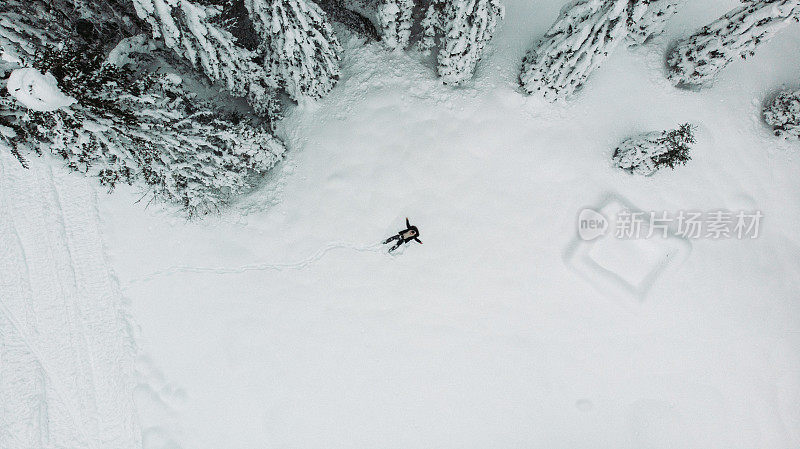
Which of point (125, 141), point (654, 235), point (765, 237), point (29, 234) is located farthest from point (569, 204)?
point (29, 234)

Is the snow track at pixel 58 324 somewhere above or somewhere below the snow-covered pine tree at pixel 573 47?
below

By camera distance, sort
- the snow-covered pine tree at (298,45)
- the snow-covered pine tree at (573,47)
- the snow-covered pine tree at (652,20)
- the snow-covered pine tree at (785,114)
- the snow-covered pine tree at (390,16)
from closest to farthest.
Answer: the snow-covered pine tree at (573,47)
the snow-covered pine tree at (298,45)
the snow-covered pine tree at (390,16)
the snow-covered pine tree at (652,20)
the snow-covered pine tree at (785,114)

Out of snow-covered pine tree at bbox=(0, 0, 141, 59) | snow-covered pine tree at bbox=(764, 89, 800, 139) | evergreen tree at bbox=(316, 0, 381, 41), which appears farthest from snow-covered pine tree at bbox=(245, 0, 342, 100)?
snow-covered pine tree at bbox=(764, 89, 800, 139)

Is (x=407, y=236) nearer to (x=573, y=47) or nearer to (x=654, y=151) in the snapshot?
(x=573, y=47)

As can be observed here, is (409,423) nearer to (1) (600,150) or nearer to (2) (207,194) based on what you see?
(2) (207,194)

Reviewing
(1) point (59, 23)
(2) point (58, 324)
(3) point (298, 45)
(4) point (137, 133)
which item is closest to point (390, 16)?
(3) point (298, 45)

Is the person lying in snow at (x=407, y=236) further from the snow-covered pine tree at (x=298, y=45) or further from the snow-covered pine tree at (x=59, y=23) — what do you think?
the snow-covered pine tree at (x=59, y=23)

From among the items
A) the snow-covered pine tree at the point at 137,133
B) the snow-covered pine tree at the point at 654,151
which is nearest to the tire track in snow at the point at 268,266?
the snow-covered pine tree at the point at 137,133
